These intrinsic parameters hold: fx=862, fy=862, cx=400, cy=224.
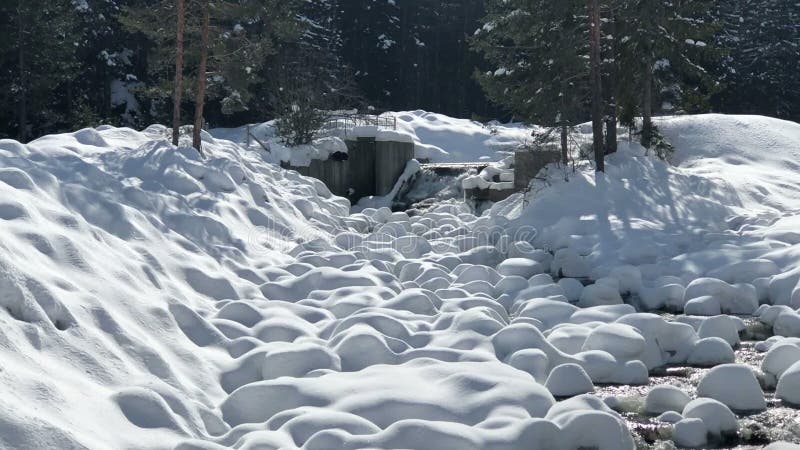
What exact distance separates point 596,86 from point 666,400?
10890 mm

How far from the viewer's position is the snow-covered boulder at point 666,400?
6.01m

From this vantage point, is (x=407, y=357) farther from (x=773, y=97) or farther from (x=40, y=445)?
(x=773, y=97)

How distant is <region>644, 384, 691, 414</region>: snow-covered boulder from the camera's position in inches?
237

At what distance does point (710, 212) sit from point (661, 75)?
7.33 meters

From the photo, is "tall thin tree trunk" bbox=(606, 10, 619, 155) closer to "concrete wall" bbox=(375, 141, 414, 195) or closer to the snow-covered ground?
the snow-covered ground

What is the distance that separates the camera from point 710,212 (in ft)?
47.3

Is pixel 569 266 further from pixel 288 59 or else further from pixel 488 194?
pixel 288 59

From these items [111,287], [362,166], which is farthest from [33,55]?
[111,287]

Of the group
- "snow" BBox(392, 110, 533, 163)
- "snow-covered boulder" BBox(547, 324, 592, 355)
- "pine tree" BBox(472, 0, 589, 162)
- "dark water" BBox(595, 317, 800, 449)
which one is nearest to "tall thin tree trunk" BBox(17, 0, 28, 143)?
"snow" BBox(392, 110, 533, 163)

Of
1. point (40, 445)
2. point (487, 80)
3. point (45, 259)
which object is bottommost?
point (40, 445)

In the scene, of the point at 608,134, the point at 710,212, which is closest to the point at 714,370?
the point at 710,212

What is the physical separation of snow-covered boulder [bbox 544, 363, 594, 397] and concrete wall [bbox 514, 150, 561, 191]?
37.1 feet

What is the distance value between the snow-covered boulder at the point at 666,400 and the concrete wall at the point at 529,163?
11.7m

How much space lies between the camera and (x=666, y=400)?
19.7ft
